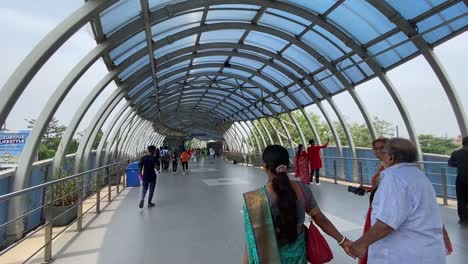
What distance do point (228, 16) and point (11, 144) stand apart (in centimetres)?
738

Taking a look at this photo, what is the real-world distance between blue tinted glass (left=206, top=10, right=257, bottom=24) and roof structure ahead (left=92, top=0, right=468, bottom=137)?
0.03 m

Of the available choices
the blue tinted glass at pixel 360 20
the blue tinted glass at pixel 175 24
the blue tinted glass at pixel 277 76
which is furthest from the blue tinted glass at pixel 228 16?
the blue tinted glass at pixel 277 76

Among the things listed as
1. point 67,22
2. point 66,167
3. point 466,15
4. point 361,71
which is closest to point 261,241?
point 67,22

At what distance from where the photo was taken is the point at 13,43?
6.83 m

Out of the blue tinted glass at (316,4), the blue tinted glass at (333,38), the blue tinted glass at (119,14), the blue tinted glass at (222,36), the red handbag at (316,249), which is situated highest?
the blue tinted glass at (222,36)

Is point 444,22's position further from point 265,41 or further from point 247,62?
point 247,62

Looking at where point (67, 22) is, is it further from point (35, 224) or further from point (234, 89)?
point (234, 89)

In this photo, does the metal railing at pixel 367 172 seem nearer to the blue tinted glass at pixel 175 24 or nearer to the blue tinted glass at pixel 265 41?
the blue tinted glass at pixel 265 41

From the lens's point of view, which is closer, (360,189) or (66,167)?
(360,189)

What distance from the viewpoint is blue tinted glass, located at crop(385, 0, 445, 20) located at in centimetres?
801

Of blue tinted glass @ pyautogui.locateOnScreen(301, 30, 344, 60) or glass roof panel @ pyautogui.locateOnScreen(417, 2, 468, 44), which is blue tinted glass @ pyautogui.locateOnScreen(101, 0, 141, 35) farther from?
glass roof panel @ pyautogui.locateOnScreen(417, 2, 468, 44)

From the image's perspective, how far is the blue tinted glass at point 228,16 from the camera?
11.1 meters

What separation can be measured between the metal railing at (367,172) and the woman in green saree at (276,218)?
22.9 feet

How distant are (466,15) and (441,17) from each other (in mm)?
640
